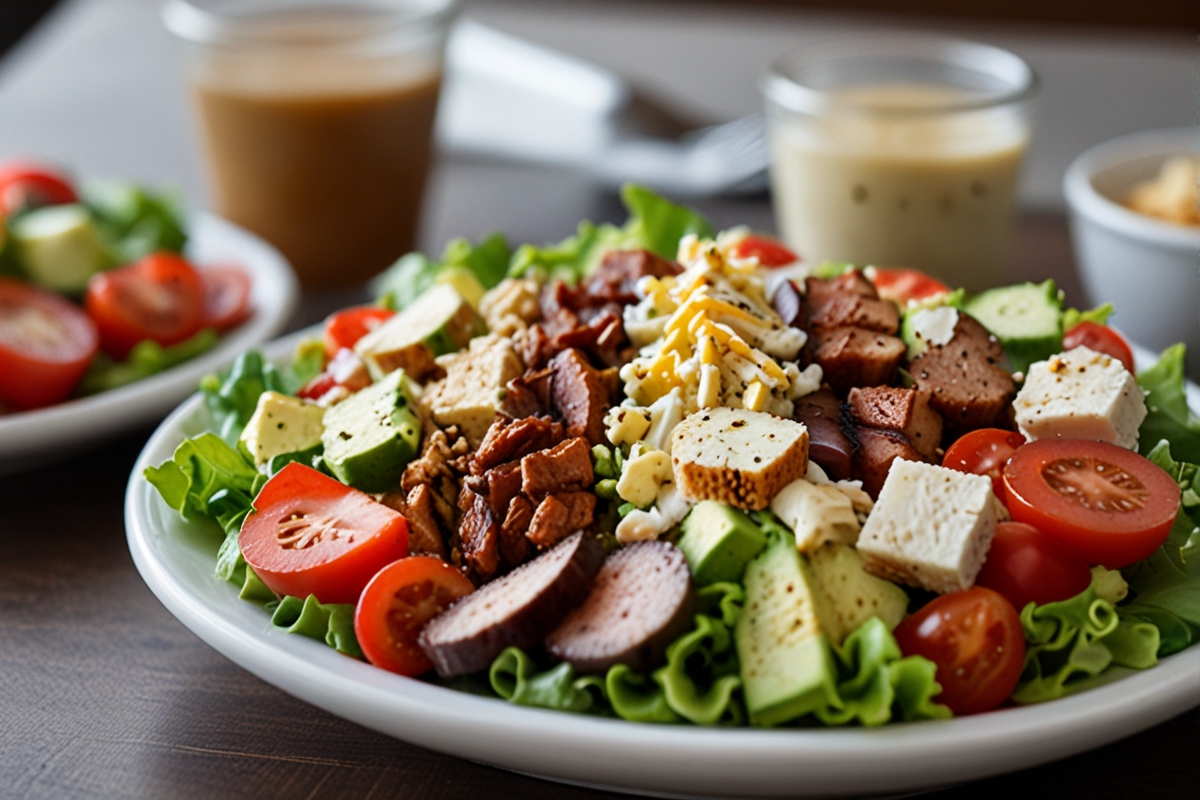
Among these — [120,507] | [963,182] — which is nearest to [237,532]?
[120,507]

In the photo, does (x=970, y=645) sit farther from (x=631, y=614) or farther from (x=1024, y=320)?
(x=1024, y=320)

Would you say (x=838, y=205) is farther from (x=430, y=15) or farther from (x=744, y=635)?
(x=744, y=635)

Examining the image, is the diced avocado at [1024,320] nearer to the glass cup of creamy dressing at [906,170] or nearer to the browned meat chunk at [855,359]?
the browned meat chunk at [855,359]

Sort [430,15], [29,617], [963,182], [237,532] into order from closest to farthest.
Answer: [237,532] → [29,617] → [963,182] → [430,15]

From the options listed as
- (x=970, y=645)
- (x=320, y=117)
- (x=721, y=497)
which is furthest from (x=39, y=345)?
(x=970, y=645)

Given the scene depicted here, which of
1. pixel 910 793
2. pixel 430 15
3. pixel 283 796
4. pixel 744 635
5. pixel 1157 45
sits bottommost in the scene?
pixel 1157 45

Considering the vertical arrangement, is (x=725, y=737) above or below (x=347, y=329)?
above
